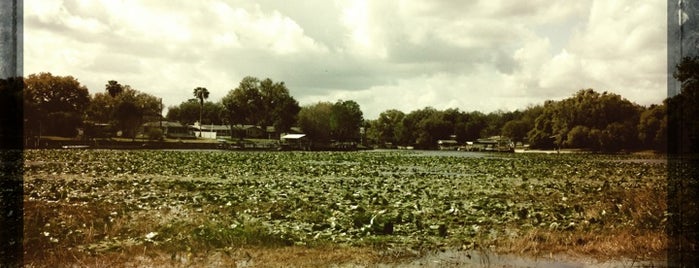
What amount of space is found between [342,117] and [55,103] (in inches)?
2097

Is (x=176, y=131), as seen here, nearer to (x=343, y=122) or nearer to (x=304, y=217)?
(x=343, y=122)

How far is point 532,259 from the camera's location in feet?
31.9

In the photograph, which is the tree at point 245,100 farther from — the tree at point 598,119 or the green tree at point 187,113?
the tree at point 598,119

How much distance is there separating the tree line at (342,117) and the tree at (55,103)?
123 mm

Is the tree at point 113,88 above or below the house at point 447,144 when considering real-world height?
above

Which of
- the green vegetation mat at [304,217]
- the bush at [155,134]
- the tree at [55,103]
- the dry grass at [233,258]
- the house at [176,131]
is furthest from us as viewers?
the house at [176,131]

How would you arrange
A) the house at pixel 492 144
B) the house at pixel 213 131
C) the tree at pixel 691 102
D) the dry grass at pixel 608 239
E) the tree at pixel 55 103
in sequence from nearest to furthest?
the dry grass at pixel 608 239 → the tree at pixel 691 102 → the tree at pixel 55 103 → the house at pixel 492 144 → the house at pixel 213 131

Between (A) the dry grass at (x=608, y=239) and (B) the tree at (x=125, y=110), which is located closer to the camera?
(A) the dry grass at (x=608, y=239)

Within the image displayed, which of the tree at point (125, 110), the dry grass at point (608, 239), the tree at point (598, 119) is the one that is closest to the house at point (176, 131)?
the tree at point (125, 110)

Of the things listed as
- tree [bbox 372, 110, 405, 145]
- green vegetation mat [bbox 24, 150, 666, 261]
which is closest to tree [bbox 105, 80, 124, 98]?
tree [bbox 372, 110, 405, 145]

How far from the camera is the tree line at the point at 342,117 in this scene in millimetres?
74500

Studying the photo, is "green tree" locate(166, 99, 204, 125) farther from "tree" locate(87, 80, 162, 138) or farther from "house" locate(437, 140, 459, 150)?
"house" locate(437, 140, 459, 150)

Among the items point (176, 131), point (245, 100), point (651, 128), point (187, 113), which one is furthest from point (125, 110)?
point (651, 128)

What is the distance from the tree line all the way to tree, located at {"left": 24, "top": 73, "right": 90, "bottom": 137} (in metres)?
0.12
